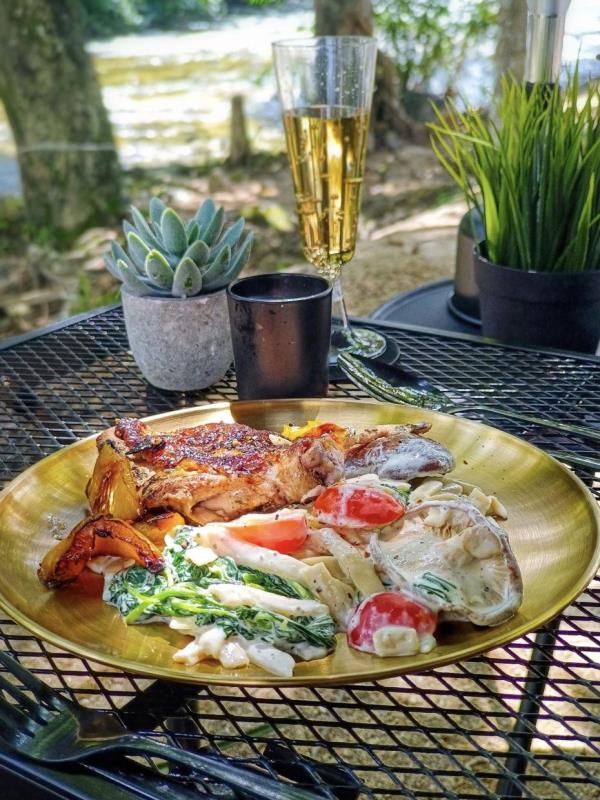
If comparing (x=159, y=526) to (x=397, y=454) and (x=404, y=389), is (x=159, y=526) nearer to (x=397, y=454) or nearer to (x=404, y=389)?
(x=397, y=454)

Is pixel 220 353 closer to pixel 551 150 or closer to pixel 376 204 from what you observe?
pixel 551 150

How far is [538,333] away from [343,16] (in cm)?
598

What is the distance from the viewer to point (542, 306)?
2.06 m

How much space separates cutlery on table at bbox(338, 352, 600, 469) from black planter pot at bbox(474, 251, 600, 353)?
0.38m

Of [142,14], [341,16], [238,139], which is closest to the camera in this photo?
[341,16]

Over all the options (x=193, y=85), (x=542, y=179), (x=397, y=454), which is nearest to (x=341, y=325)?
(x=542, y=179)

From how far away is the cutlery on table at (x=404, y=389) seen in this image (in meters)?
1.65

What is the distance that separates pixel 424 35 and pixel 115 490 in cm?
861

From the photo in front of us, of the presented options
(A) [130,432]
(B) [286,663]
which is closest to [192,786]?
(B) [286,663]

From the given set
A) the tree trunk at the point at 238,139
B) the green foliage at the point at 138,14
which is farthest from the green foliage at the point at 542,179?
the green foliage at the point at 138,14

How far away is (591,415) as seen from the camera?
1.71 metres

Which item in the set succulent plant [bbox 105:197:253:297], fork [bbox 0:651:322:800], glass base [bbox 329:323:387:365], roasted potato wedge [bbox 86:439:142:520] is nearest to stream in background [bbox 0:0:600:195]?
glass base [bbox 329:323:387:365]

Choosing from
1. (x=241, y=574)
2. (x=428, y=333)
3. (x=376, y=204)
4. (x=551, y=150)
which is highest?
(x=551, y=150)

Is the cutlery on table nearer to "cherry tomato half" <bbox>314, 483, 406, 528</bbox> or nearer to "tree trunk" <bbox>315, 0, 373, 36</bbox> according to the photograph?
"cherry tomato half" <bbox>314, 483, 406, 528</bbox>
